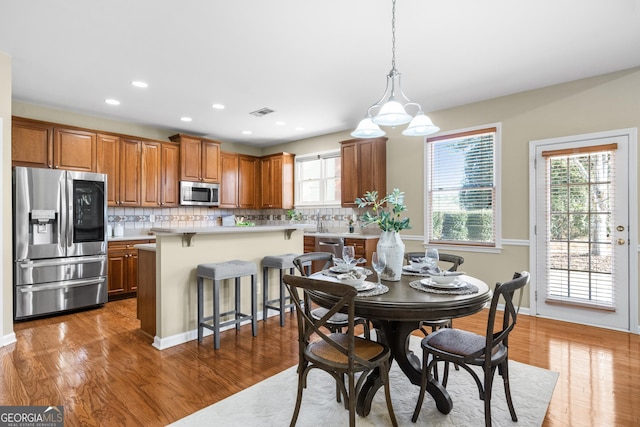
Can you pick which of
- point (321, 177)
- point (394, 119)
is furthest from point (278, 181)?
point (394, 119)

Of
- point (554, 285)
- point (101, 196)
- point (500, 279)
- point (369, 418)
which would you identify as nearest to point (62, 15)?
point (101, 196)

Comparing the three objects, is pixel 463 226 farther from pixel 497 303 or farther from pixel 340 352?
pixel 340 352

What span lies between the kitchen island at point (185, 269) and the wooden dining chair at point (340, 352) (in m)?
1.81

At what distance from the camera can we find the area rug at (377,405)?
2051mm

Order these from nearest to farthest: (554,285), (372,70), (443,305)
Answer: (443,305)
(372,70)
(554,285)

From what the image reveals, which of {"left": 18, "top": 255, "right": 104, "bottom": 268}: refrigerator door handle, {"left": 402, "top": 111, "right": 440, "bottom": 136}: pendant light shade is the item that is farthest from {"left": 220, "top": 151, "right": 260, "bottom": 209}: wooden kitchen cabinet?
{"left": 402, "top": 111, "right": 440, "bottom": 136}: pendant light shade

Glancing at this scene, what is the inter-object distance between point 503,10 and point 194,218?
574 centimetres

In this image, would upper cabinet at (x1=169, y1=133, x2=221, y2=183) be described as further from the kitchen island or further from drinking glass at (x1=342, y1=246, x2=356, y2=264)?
drinking glass at (x1=342, y1=246, x2=356, y2=264)

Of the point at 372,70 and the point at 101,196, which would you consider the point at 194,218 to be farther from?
the point at 372,70

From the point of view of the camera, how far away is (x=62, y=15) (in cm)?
264

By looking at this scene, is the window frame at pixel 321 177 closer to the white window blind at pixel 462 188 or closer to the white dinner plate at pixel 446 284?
the white window blind at pixel 462 188

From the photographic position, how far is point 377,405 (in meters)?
2.22

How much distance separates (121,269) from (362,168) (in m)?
3.96

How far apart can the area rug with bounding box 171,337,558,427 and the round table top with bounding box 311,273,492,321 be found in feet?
2.32
